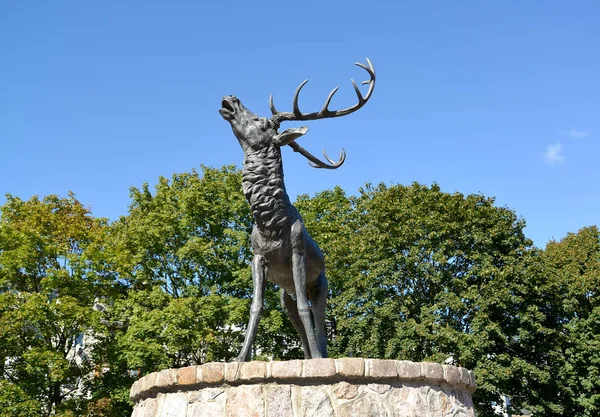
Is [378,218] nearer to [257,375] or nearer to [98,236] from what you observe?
[98,236]

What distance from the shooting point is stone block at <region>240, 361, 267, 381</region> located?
6.10m

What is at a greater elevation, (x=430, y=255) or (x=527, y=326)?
(x=430, y=255)

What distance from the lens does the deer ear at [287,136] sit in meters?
7.68

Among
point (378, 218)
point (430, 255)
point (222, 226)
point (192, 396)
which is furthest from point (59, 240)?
point (192, 396)

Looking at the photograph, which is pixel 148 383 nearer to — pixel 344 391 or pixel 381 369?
pixel 344 391

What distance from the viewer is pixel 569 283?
26375 millimetres

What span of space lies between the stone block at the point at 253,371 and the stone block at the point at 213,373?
0.21 meters

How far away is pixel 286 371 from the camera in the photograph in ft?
19.9

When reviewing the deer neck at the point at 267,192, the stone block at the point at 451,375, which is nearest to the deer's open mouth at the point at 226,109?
the deer neck at the point at 267,192

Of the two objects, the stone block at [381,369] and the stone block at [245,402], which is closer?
the stone block at [245,402]

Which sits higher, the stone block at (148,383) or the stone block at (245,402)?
the stone block at (148,383)

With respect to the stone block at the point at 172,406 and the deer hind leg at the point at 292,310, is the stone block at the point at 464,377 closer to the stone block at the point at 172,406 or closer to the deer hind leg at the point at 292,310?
the deer hind leg at the point at 292,310

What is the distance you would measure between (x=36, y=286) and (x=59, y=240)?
7.26 ft

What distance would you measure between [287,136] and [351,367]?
9.86 feet
